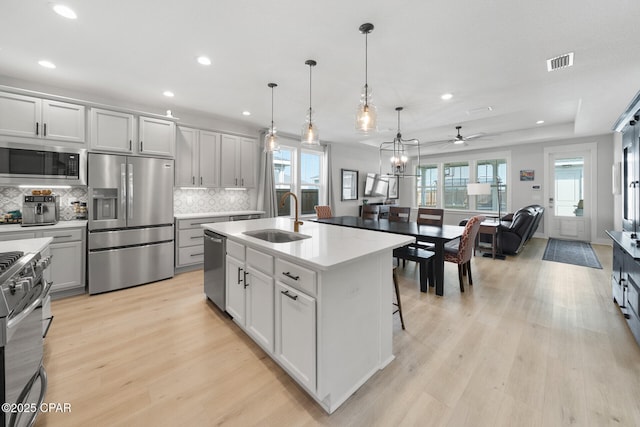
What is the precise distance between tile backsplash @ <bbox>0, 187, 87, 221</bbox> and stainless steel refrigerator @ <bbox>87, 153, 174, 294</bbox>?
60 cm

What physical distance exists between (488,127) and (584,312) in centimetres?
433

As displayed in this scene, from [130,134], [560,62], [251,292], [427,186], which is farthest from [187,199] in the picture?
[427,186]

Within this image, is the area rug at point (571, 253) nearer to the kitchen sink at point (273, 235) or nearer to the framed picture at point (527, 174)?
the framed picture at point (527, 174)

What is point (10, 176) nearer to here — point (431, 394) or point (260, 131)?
point (260, 131)

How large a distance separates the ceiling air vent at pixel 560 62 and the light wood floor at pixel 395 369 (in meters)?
2.60

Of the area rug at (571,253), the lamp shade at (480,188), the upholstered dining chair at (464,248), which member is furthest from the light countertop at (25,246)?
the lamp shade at (480,188)

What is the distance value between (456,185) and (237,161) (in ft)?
22.6

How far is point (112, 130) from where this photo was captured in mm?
A: 3480

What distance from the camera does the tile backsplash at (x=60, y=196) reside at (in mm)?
3193

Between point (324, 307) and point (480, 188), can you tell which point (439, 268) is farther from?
point (480, 188)

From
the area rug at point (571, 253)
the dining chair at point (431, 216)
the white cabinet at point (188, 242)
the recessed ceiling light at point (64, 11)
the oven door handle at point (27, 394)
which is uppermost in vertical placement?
the recessed ceiling light at point (64, 11)

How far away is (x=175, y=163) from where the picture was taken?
420 centimetres

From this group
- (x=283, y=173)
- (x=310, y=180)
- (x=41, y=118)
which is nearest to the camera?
(x=41, y=118)

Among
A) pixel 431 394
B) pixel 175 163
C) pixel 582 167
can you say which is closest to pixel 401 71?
pixel 431 394
